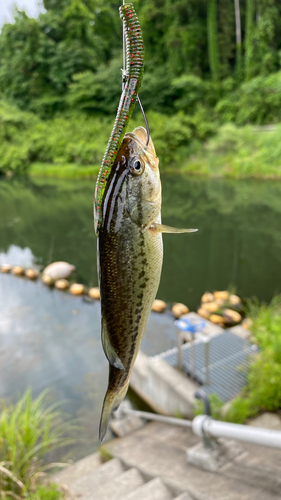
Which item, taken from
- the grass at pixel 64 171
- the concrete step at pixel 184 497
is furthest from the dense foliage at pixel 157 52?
the concrete step at pixel 184 497

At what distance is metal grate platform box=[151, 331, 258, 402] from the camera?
488 centimetres

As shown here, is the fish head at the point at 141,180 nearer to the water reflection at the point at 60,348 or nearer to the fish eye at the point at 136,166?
the fish eye at the point at 136,166

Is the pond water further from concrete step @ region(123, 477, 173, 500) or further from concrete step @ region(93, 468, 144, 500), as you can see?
concrete step @ region(123, 477, 173, 500)

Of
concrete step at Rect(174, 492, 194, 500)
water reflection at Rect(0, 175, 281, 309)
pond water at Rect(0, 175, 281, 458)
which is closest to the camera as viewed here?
concrete step at Rect(174, 492, 194, 500)

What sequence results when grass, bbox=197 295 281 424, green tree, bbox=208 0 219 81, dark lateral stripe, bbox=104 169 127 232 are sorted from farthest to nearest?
green tree, bbox=208 0 219 81 → grass, bbox=197 295 281 424 → dark lateral stripe, bbox=104 169 127 232

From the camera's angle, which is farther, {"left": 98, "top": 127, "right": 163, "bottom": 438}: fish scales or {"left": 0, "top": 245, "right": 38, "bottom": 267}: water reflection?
{"left": 0, "top": 245, "right": 38, "bottom": 267}: water reflection

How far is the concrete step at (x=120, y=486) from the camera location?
3508 mm

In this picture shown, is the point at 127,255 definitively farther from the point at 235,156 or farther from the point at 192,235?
the point at 235,156

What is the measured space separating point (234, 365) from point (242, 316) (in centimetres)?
328

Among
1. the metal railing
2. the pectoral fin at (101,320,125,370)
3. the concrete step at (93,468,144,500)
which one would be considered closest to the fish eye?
the pectoral fin at (101,320,125,370)

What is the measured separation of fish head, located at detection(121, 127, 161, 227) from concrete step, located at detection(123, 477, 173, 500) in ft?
10.8

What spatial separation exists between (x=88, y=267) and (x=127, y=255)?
11.2 m

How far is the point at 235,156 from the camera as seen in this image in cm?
1962

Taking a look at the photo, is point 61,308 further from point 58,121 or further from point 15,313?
point 58,121
